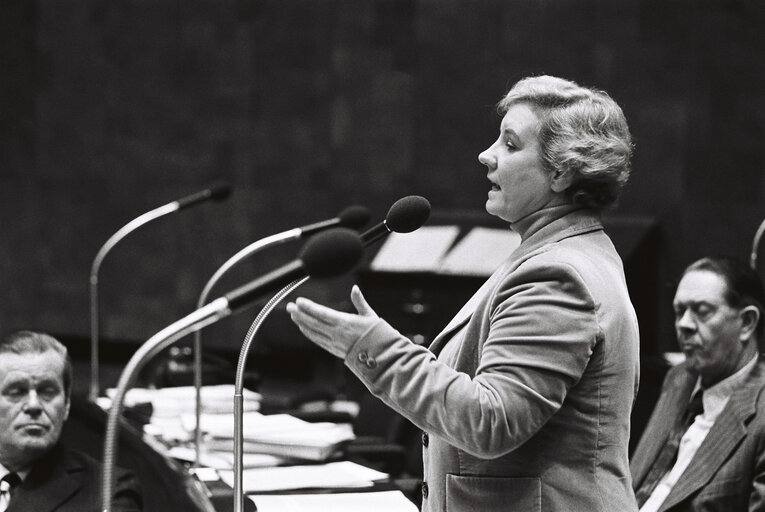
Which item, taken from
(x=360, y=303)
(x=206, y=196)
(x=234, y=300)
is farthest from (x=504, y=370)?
(x=206, y=196)

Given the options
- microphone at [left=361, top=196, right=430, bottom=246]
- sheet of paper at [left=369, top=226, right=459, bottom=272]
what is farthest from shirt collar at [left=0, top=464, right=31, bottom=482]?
sheet of paper at [left=369, top=226, right=459, bottom=272]

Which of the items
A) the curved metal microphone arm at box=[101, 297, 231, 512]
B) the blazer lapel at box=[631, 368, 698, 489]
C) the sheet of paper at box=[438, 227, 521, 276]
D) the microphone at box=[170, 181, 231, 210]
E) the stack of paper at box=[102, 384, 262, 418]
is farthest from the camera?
the sheet of paper at box=[438, 227, 521, 276]

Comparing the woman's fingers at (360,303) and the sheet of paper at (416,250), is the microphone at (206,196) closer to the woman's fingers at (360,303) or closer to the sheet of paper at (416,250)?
the sheet of paper at (416,250)

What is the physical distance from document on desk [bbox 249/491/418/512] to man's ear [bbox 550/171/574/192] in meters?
1.03

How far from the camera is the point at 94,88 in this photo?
9234 mm

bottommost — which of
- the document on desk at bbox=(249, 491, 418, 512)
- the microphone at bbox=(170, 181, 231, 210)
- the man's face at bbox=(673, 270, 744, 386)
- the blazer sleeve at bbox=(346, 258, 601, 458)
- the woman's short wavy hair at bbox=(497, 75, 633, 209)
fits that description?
the document on desk at bbox=(249, 491, 418, 512)

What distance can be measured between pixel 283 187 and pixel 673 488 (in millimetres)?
5393

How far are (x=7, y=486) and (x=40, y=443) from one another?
138 millimetres

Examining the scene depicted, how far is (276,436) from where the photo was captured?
3.38 metres

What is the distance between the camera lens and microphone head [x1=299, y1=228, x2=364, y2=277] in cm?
161

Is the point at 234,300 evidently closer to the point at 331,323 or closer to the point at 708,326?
the point at 331,323

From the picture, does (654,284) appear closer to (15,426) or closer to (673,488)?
(673,488)

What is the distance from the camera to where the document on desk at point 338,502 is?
8.71 ft

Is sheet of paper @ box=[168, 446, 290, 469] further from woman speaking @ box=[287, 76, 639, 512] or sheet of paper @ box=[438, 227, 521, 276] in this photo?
sheet of paper @ box=[438, 227, 521, 276]
